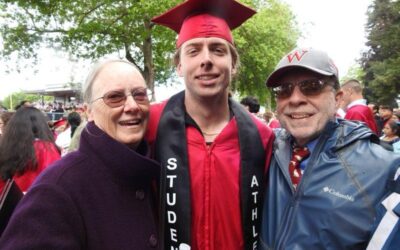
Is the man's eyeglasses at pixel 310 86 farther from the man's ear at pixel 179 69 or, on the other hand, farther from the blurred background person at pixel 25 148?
the blurred background person at pixel 25 148

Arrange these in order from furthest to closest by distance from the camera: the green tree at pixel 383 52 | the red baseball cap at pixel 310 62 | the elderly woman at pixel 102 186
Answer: the green tree at pixel 383 52
the red baseball cap at pixel 310 62
the elderly woman at pixel 102 186

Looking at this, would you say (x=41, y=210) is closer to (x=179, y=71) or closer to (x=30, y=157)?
(x=179, y=71)

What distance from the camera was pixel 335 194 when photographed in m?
1.91

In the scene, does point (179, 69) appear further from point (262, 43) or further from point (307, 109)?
point (262, 43)

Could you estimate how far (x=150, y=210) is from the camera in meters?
1.86

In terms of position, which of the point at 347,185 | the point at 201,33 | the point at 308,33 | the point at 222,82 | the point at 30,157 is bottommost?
the point at 30,157

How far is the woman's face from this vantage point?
6.27ft

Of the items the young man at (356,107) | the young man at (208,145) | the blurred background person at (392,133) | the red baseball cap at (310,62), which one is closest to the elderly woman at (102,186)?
the young man at (208,145)

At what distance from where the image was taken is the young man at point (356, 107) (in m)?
6.38

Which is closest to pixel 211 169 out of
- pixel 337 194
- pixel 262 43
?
pixel 337 194

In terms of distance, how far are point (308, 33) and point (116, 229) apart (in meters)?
32.8

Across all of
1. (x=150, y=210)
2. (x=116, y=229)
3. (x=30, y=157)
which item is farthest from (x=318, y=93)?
(x=30, y=157)

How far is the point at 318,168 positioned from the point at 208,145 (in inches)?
26.9

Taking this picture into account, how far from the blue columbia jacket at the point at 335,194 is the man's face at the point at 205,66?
68cm
